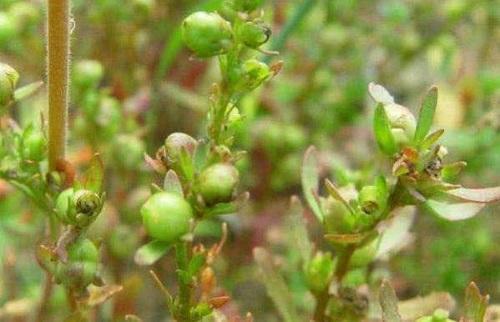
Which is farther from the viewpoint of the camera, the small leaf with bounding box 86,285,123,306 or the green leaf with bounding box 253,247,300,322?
the green leaf with bounding box 253,247,300,322

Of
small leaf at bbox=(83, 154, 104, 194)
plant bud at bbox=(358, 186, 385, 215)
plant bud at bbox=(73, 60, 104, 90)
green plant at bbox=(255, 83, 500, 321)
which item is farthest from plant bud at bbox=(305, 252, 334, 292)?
plant bud at bbox=(73, 60, 104, 90)

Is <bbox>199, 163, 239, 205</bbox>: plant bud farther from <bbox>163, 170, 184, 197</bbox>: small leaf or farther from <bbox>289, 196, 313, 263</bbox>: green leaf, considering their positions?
<bbox>289, 196, 313, 263</bbox>: green leaf

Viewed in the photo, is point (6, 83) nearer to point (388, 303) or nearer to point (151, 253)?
point (151, 253)

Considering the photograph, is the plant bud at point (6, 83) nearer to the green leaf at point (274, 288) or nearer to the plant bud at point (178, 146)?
the plant bud at point (178, 146)

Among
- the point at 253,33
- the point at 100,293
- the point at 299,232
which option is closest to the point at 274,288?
the point at 299,232

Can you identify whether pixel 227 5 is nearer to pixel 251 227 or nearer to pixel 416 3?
pixel 251 227
